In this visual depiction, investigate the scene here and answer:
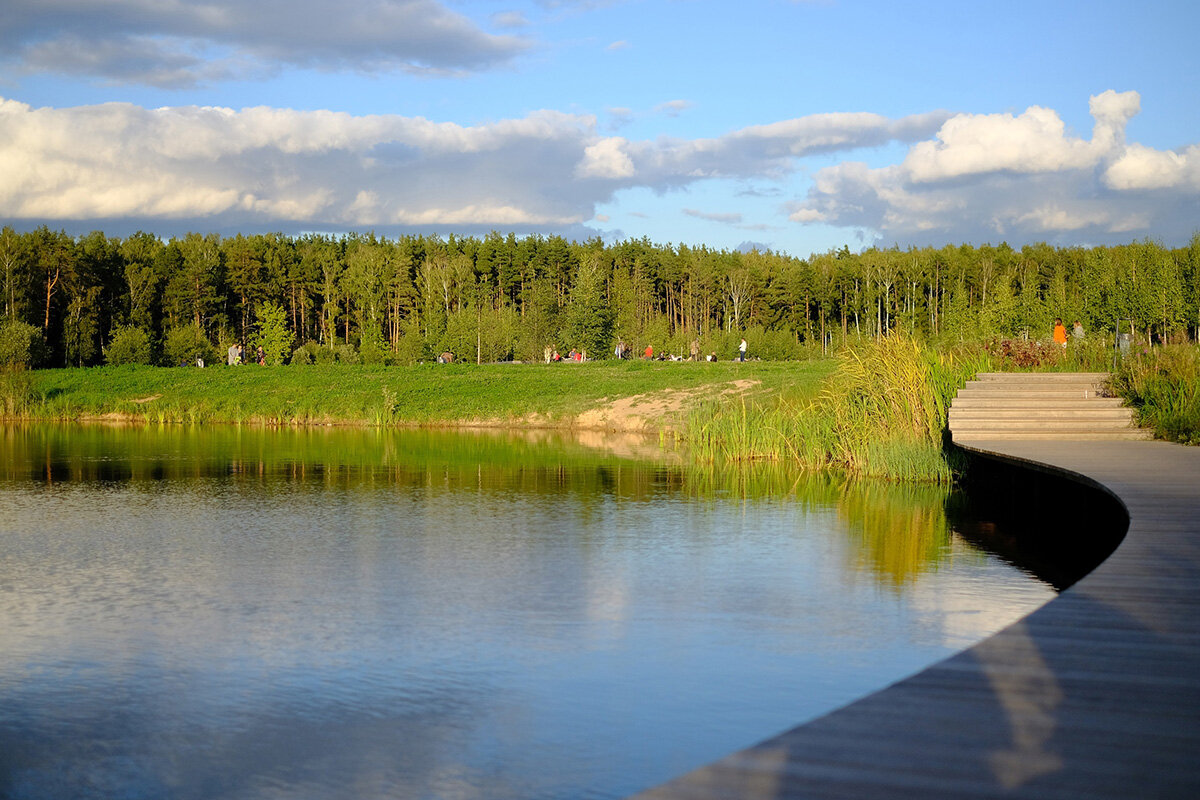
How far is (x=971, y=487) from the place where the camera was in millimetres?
16516

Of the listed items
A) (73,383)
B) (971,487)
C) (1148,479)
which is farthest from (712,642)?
(73,383)

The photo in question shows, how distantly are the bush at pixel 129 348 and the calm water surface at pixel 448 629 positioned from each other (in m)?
38.5

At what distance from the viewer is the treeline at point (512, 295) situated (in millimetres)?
52719

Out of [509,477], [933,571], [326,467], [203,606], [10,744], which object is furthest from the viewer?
[326,467]

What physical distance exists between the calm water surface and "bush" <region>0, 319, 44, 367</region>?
91.8 ft

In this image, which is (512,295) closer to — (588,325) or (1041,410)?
(588,325)

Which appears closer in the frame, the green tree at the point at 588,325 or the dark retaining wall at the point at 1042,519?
the dark retaining wall at the point at 1042,519

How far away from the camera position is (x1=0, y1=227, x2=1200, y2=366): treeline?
52719 mm

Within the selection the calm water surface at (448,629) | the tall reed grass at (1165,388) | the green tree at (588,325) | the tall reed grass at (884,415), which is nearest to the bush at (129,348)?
the green tree at (588,325)

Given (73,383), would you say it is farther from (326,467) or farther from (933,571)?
(933,571)

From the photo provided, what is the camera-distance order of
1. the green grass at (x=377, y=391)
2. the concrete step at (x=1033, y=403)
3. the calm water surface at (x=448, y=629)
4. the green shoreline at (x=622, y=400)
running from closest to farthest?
the calm water surface at (x=448, y=629)
the concrete step at (x=1033, y=403)
the green shoreline at (x=622, y=400)
the green grass at (x=377, y=391)

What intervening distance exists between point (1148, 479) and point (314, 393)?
28805 mm

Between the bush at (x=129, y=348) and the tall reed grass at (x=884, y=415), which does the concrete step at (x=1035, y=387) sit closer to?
the tall reed grass at (x=884, y=415)

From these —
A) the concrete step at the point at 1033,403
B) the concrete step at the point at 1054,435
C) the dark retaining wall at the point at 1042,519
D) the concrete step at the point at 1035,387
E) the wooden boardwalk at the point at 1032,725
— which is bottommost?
the dark retaining wall at the point at 1042,519
